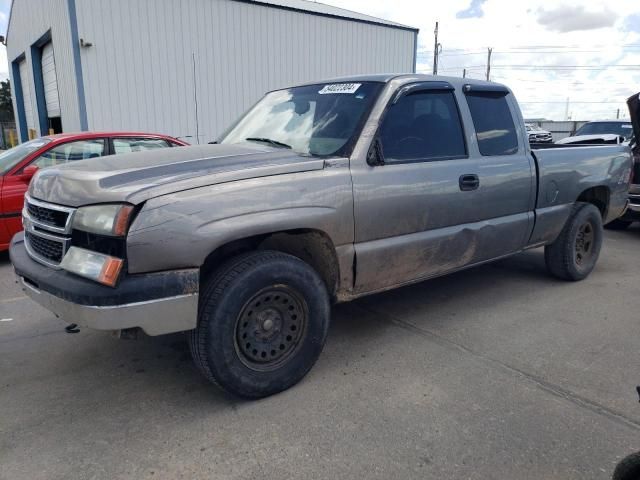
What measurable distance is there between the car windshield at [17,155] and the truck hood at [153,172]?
11.1 feet

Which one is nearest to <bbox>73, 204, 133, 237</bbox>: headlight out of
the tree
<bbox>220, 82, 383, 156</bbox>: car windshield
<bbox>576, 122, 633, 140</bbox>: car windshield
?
<bbox>220, 82, 383, 156</bbox>: car windshield

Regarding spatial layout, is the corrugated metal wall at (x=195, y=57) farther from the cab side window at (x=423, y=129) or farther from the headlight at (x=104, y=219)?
the headlight at (x=104, y=219)

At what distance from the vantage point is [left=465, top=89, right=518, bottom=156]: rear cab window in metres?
4.03

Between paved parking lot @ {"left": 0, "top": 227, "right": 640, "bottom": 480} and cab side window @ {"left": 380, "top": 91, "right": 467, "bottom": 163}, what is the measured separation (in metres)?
1.38

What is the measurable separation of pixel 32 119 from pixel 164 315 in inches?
915

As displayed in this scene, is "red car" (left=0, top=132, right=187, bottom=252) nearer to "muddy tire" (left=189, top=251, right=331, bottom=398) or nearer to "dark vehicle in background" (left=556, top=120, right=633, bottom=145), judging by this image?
"muddy tire" (left=189, top=251, right=331, bottom=398)

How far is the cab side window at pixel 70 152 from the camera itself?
6047 mm

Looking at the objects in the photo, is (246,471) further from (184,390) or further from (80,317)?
(80,317)

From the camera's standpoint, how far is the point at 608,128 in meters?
12.6

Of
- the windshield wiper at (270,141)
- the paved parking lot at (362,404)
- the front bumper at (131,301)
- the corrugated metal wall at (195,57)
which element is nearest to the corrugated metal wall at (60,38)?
the corrugated metal wall at (195,57)

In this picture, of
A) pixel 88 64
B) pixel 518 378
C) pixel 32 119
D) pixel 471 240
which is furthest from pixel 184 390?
pixel 32 119

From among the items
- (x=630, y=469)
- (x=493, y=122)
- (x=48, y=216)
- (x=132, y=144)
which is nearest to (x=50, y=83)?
(x=132, y=144)

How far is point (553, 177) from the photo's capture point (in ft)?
15.0

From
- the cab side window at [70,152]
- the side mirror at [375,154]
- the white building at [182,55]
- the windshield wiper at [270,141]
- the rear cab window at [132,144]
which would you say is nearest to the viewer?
the side mirror at [375,154]
